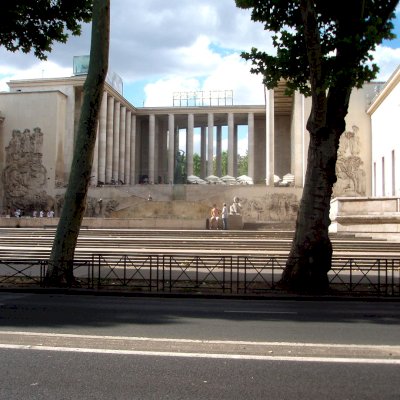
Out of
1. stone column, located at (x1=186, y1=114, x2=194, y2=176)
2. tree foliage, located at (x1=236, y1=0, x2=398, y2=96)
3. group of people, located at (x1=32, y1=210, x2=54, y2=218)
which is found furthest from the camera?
stone column, located at (x1=186, y1=114, x2=194, y2=176)

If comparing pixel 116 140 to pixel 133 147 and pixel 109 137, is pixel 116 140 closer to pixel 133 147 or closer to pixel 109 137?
pixel 109 137

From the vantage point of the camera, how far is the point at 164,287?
1309 centimetres

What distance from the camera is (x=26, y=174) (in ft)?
166

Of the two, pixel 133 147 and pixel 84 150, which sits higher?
pixel 133 147

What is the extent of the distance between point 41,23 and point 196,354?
1317cm

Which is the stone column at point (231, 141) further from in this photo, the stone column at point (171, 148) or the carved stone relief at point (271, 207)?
the carved stone relief at point (271, 207)

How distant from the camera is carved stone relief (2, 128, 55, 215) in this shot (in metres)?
49.8

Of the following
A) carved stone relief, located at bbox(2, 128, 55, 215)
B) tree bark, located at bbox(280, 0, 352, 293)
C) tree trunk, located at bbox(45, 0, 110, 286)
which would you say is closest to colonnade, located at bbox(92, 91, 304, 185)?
carved stone relief, located at bbox(2, 128, 55, 215)

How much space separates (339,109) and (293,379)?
900 centimetres

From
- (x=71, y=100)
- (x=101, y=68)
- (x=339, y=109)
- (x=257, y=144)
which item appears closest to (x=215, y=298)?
(x=339, y=109)

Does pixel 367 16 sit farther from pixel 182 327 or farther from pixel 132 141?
pixel 132 141

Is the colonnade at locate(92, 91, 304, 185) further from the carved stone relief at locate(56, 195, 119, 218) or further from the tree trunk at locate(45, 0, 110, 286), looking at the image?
the tree trunk at locate(45, 0, 110, 286)

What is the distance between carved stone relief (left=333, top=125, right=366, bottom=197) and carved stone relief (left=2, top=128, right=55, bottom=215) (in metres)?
25.6

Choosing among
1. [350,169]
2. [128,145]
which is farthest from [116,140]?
[350,169]
